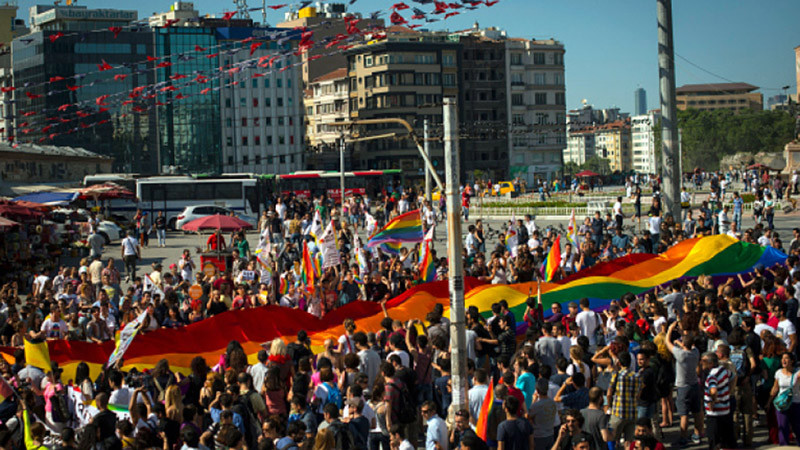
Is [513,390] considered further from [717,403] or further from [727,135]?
[727,135]

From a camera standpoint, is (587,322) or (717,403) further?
(587,322)

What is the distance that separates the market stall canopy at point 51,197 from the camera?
1516 inches

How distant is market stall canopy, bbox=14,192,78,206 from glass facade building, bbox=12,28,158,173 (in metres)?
58.0

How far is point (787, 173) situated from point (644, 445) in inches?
2372

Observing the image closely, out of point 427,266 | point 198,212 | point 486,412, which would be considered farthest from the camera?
point 198,212

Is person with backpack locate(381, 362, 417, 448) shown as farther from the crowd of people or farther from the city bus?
the city bus

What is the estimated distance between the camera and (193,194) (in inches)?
1941

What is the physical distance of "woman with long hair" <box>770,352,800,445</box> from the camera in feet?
37.3

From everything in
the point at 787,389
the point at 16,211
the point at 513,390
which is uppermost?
the point at 16,211

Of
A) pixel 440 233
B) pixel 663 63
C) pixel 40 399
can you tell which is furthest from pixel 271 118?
pixel 40 399

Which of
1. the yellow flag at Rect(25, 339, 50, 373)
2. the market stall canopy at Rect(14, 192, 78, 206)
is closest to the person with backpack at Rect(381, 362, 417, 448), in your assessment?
the yellow flag at Rect(25, 339, 50, 373)

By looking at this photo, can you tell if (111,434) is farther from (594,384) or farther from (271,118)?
(271,118)

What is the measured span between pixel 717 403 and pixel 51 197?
33.6 m

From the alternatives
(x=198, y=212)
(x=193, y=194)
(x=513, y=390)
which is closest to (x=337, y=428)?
(x=513, y=390)
